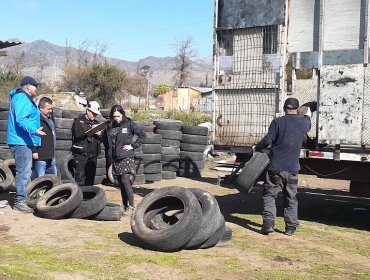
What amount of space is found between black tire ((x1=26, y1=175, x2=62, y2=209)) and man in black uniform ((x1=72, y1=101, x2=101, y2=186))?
100 cm

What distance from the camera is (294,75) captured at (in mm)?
8109

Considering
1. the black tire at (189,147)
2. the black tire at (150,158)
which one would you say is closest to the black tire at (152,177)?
the black tire at (150,158)

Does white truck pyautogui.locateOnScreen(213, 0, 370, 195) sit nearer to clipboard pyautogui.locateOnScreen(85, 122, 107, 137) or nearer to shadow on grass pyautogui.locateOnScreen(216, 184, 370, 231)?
shadow on grass pyautogui.locateOnScreen(216, 184, 370, 231)

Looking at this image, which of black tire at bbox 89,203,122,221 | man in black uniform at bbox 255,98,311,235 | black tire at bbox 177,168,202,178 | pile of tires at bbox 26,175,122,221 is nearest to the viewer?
man in black uniform at bbox 255,98,311,235

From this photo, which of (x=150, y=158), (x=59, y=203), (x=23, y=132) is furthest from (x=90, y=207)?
(x=150, y=158)

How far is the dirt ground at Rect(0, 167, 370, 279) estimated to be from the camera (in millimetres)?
5871

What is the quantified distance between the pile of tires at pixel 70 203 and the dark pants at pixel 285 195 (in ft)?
6.88

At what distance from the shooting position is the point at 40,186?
794cm

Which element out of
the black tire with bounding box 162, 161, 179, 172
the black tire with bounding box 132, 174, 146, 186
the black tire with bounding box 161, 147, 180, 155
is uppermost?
the black tire with bounding box 161, 147, 180, 155

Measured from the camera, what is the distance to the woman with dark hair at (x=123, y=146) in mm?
7480

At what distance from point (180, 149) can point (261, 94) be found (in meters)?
5.73

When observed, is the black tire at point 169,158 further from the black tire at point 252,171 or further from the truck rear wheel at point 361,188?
the truck rear wheel at point 361,188

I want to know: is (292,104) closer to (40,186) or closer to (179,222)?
(179,222)

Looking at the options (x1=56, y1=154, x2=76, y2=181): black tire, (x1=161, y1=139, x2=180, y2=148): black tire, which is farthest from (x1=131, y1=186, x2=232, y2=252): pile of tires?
(x1=161, y1=139, x2=180, y2=148): black tire
